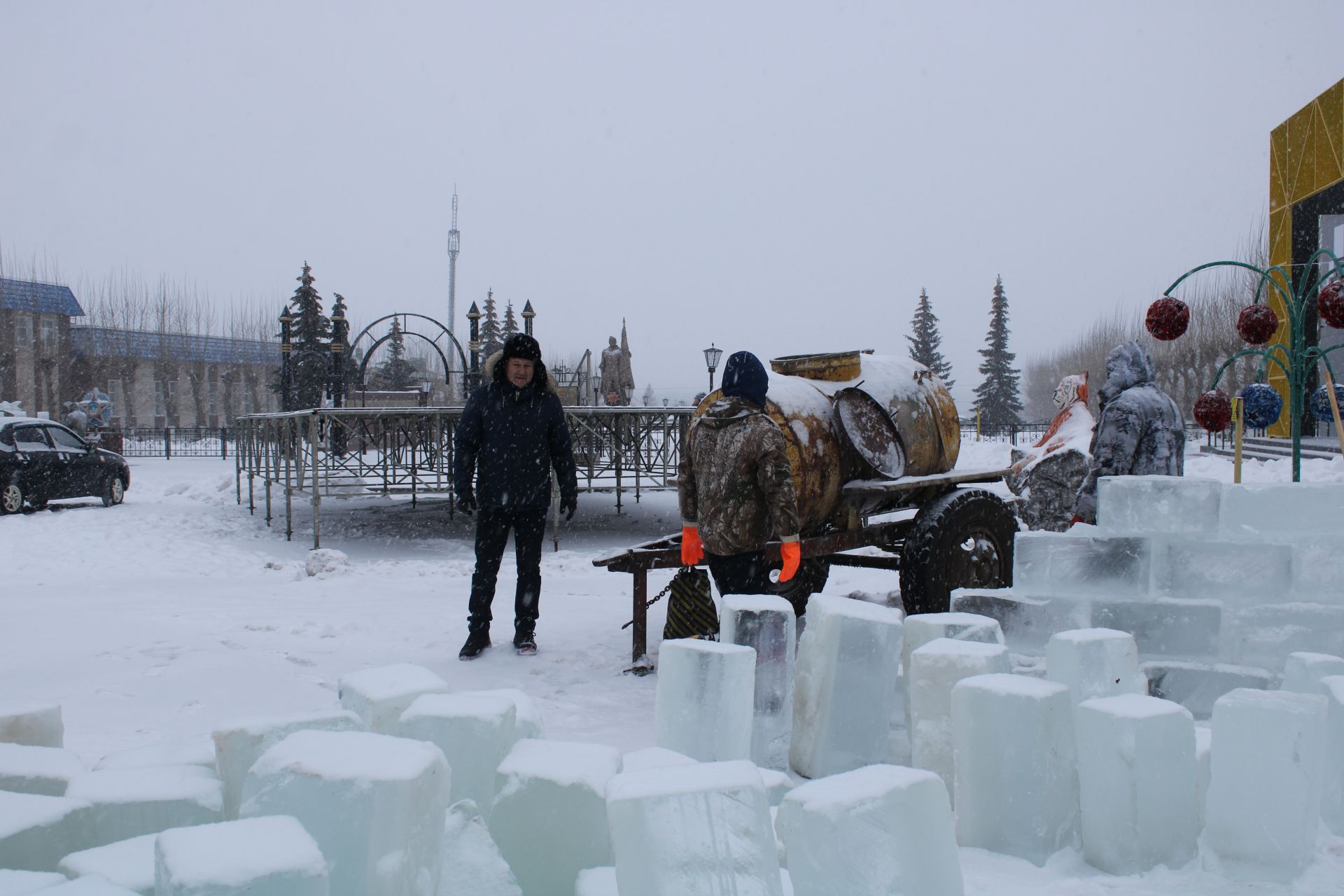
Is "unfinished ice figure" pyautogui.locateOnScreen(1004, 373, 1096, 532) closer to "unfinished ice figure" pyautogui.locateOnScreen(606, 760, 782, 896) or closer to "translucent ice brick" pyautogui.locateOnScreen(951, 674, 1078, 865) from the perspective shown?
"translucent ice brick" pyautogui.locateOnScreen(951, 674, 1078, 865)

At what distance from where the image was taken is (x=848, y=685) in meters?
3.42

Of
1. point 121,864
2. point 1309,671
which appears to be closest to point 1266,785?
point 1309,671

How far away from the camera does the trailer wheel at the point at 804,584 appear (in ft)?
18.7

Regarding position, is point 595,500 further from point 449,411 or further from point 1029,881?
point 1029,881

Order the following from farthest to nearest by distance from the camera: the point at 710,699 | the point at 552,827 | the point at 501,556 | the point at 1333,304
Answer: the point at 1333,304 → the point at 501,556 → the point at 710,699 → the point at 552,827

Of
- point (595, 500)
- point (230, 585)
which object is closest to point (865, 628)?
point (230, 585)

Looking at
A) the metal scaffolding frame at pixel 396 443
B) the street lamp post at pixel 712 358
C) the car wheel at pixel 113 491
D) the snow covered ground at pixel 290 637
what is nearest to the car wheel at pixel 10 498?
the car wheel at pixel 113 491

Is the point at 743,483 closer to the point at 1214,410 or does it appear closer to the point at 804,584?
the point at 804,584

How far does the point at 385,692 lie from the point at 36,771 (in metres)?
0.98

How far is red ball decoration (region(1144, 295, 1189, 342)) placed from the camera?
21.3 ft

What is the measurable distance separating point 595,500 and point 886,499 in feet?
43.4

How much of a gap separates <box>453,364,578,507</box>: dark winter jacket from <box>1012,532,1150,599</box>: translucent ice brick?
2.48 m

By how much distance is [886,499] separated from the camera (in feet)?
19.7

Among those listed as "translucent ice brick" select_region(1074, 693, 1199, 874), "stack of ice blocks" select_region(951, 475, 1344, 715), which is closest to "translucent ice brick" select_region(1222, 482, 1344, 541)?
"stack of ice blocks" select_region(951, 475, 1344, 715)
